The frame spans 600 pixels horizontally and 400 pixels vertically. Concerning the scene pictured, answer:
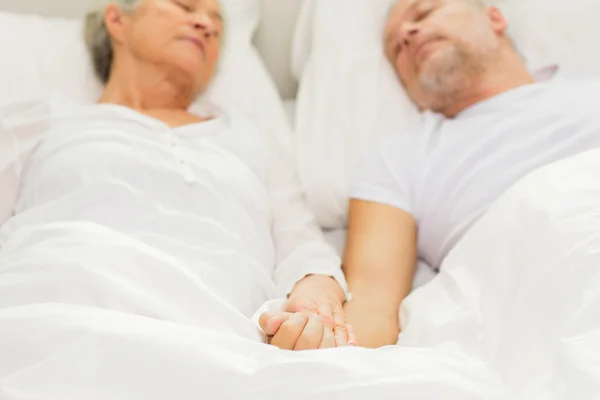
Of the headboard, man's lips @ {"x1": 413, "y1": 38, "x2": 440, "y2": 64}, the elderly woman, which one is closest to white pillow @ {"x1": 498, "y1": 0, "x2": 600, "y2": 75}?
man's lips @ {"x1": 413, "y1": 38, "x2": 440, "y2": 64}

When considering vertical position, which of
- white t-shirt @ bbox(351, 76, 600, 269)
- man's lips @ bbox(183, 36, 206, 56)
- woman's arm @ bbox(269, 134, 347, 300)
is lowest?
woman's arm @ bbox(269, 134, 347, 300)

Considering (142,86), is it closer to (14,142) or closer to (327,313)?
(14,142)

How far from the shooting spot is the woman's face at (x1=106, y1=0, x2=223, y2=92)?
1.22m

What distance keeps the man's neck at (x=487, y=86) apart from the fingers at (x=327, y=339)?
2.40ft

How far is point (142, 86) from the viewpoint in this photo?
4.11ft

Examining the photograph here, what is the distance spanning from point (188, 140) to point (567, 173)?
24.6 inches

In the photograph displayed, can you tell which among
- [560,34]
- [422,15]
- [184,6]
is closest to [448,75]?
[422,15]

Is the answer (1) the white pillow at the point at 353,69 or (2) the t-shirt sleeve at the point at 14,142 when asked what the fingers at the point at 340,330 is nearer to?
(1) the white pillow at the point at 353,69

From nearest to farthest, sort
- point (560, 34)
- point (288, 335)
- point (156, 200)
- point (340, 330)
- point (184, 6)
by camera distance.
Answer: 1. point (288, 335)
2. point (340, 330)
3. point (156, 200)
4. point (184, 6)
5. point (560, 34)

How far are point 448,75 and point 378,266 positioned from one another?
1.48ft

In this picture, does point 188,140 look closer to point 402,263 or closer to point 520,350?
point 402,263

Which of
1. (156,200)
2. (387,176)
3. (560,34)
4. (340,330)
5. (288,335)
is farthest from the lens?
(560,34)

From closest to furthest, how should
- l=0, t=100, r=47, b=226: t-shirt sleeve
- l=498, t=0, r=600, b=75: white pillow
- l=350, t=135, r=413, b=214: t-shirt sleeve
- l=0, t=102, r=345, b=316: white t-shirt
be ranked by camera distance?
l=0, t=102, r=345, b=316: white t-shirt
l=0, t=100, r=47, b=226: t-shirt sleeve
l=350, t=135, r=413, b=214: t-shirt sleeve
l=498, t=0, r=600, b=75: white pillow

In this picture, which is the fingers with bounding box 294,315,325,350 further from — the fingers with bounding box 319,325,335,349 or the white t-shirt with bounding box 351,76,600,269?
the white t-shirt with bounding box 351,76,600,269
